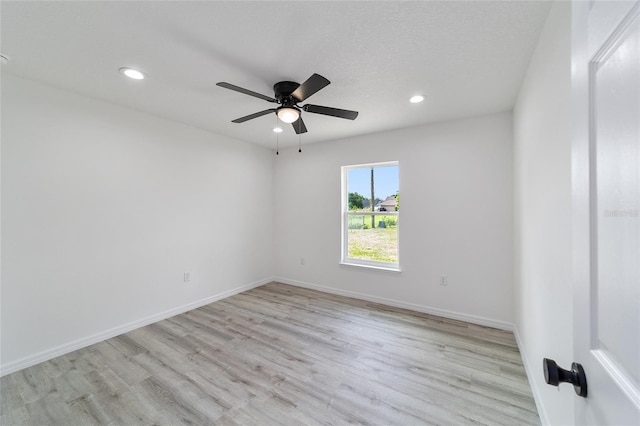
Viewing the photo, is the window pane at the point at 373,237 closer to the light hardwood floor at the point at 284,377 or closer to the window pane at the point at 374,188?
the window pane at the point at 374,188

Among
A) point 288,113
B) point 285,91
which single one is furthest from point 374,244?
point 285,91

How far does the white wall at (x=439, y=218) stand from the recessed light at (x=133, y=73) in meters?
2.60

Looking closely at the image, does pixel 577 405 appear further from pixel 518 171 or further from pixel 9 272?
pixel 9 272

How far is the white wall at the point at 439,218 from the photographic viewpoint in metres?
2.91

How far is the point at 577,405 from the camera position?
0.67m

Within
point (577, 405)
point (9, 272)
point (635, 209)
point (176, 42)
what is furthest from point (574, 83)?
point (9, 272)

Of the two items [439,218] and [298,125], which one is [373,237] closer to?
[439,218]

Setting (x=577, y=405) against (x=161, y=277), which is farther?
(x=161, y=277)

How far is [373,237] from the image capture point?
394 centimetres

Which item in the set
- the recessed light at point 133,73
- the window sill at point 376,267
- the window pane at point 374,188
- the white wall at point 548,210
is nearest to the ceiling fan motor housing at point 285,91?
the recessed light at point 133,73

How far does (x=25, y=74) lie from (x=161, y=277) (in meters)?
2.33

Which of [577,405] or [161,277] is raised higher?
[577,405]

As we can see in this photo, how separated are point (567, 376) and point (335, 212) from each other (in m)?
3.54

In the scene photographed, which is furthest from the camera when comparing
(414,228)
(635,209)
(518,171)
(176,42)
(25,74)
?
(414,228)
